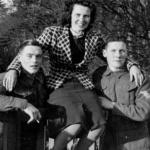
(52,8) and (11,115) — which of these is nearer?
(11,115)

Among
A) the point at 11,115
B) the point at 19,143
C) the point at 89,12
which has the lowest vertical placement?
the point at 19,143

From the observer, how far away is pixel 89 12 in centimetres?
311

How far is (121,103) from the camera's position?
2.86m

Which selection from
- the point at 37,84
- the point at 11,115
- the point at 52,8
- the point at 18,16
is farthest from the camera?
the point at 18,16

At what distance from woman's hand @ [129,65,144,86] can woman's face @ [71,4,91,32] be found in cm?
61

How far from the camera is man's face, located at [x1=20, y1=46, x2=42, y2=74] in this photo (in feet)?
8.95

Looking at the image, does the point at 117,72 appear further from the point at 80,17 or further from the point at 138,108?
the point at 80,17

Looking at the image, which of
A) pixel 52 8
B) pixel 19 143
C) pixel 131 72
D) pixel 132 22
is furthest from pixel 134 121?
pixel 52 8

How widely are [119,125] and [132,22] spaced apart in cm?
696

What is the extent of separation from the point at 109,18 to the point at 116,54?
701 centimetres

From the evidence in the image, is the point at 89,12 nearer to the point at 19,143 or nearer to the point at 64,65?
the point at 64,65

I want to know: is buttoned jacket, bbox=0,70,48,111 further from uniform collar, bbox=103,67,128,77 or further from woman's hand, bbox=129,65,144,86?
woman's hand, bbox=129,65,144,86

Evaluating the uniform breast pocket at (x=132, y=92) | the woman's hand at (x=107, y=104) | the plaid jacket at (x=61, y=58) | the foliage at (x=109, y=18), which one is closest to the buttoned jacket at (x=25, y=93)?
the plaid jacket at (x=61, y=58)

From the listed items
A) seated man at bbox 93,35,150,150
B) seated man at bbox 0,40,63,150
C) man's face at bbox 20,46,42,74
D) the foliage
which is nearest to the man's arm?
seated man at bbox 93,35,150,150
